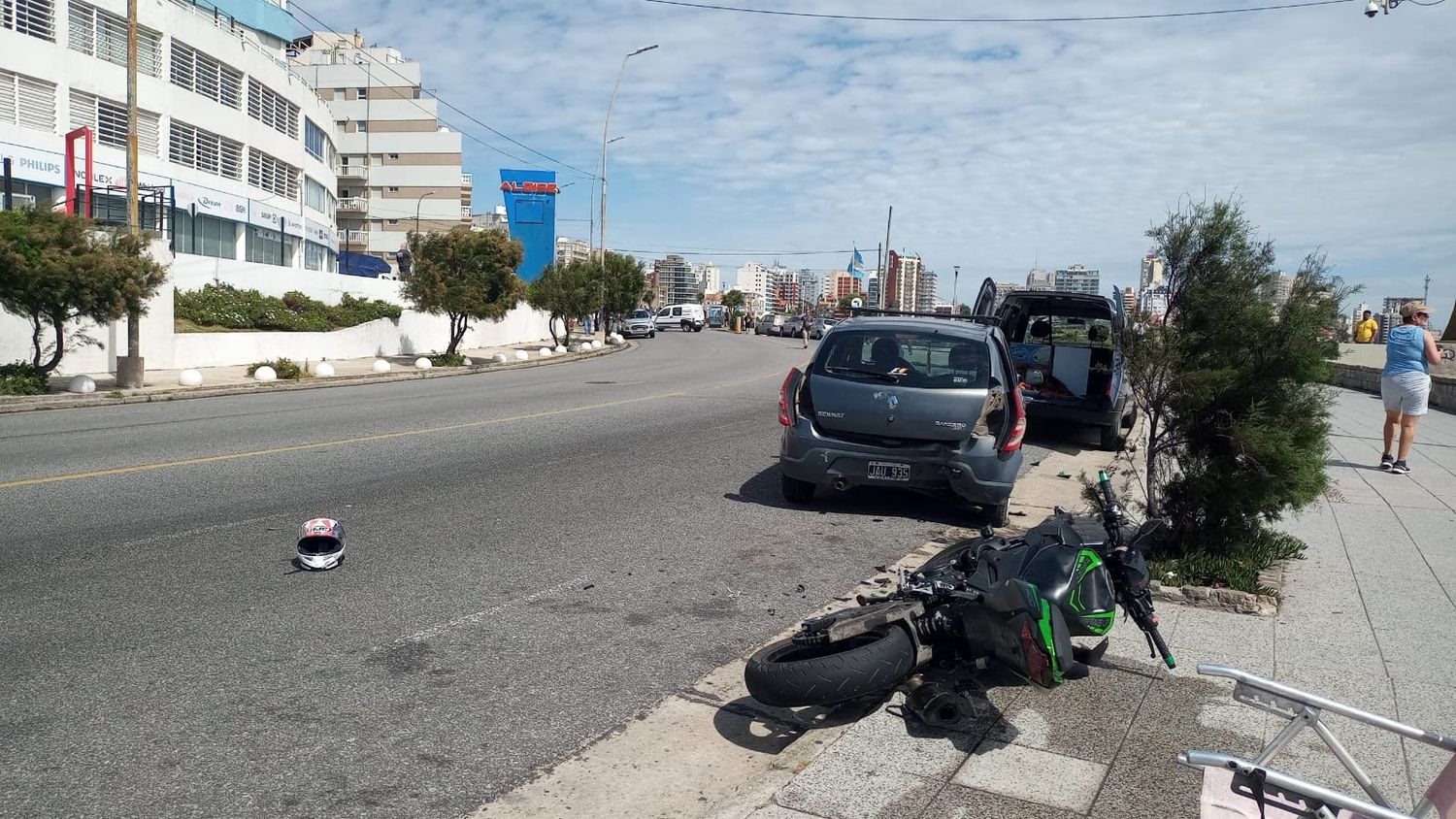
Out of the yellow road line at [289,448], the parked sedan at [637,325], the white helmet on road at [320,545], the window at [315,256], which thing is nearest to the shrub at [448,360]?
the yellow road line at [289,448]

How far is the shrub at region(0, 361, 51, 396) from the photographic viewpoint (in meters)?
17.2

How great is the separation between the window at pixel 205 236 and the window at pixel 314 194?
39.3 feet

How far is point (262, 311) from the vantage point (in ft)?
103

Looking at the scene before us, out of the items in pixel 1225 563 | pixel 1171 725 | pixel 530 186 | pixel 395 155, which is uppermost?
pixel 395 155

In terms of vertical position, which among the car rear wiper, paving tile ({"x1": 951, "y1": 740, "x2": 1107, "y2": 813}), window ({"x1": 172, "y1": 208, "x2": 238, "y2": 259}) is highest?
window ({"x1": 172, "y1": 208, "x2": 238, "y2": 259})

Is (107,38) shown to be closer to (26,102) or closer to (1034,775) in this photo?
(26,102)

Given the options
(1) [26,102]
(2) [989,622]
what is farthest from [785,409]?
(1) [26,102]

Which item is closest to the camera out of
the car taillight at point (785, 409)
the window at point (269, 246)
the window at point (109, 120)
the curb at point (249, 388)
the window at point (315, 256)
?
the car taillight at point (785, 409)

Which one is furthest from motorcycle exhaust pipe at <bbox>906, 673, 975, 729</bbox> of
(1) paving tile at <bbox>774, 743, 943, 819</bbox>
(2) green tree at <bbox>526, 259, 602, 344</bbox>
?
(2) green tree at <bbox>526, 259, 602, 344</bbox>

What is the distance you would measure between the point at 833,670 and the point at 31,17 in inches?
1529

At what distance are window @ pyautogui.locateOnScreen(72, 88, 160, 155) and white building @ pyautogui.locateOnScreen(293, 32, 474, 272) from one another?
54257 millimetres

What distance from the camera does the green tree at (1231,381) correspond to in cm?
606

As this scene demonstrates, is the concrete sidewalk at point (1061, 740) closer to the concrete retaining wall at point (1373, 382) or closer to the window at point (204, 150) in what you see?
the concrete retaining wall at point (1373, 382)

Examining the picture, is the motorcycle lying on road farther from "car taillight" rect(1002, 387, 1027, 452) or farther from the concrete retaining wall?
"car taillight" rect(1002, 387, 1027, 452)
